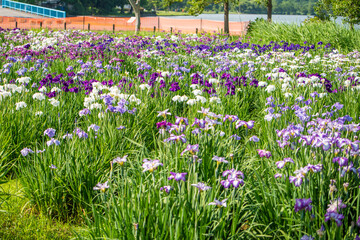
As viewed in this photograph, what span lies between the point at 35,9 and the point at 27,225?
55.0 m

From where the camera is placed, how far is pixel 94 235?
2422mm

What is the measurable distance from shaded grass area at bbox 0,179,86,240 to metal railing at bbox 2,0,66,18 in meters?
47.6

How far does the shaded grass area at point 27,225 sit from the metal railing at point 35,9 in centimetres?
4763

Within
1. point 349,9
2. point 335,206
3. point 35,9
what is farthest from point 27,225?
point 35,9

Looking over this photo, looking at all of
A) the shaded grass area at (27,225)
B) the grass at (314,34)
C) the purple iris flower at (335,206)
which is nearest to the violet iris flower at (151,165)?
the shaded grass area at (27,225)

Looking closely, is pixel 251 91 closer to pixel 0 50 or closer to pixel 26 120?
pixel 26 120

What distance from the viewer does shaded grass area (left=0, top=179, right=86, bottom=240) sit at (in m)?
2.90

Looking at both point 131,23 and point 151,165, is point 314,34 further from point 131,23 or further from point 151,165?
point 131,23

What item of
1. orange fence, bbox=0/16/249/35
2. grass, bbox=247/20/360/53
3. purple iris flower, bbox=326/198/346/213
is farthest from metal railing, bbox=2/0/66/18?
purple iris flower, bbox=326/198/346/213

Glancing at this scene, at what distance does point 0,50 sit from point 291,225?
30.6 ft

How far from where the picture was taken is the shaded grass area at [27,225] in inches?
114

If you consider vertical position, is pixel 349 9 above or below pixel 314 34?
above

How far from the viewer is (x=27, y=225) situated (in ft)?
10.1

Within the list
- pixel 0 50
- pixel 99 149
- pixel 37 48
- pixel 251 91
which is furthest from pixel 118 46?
pixel 99 149
